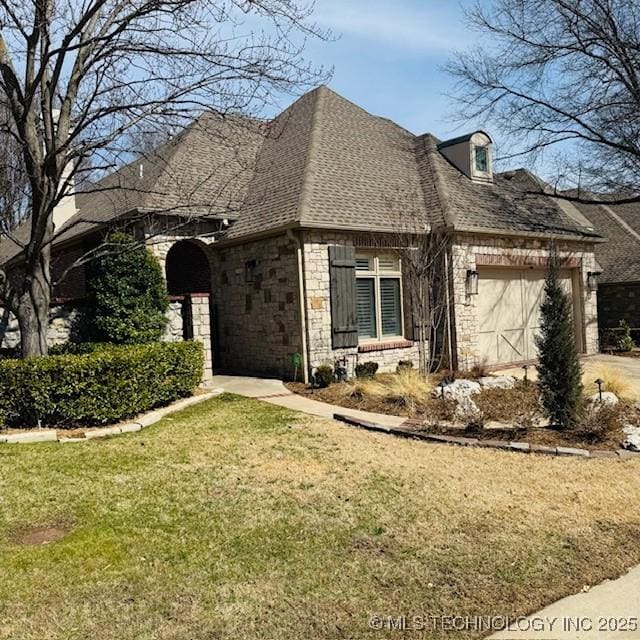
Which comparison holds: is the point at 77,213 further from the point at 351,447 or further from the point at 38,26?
the point at 351,447

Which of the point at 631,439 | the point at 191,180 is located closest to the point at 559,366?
the point at 631,439

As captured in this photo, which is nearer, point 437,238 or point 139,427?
point 139,427

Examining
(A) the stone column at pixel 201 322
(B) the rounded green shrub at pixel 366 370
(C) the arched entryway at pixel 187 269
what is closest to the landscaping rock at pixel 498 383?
(B) the rounded green shrub at pixel 366 370

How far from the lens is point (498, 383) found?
1086cm

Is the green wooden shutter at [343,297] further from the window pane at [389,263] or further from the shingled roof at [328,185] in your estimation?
the window pane at [389,263]

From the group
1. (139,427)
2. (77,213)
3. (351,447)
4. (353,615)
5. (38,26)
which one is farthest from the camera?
(77,213)

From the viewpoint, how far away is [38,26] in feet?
25.2

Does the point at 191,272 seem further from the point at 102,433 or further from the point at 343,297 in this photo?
the point at 102,433

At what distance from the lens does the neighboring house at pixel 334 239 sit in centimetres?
1217

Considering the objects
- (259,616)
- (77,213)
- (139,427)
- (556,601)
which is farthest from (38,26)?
(77,213)

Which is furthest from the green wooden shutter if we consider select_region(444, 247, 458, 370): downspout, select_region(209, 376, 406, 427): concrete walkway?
select_region(444, 247, 458, 370): downspout

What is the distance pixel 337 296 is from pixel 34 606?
9.18m

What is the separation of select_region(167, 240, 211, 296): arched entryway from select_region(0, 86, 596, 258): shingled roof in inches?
65.2

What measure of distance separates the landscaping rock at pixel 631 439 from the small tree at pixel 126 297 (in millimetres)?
8109
